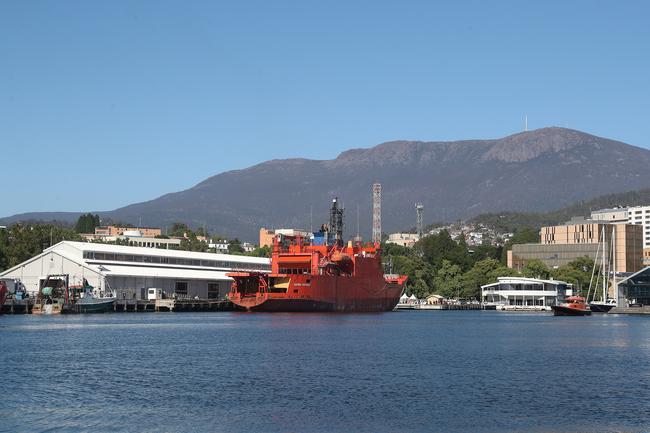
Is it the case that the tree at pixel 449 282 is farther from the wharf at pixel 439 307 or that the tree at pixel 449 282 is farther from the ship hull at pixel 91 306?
the ship hull at pixel 91 306

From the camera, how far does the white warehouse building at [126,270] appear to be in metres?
124

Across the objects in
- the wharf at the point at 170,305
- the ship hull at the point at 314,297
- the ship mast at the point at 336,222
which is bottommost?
the wharf at the point at 170,305

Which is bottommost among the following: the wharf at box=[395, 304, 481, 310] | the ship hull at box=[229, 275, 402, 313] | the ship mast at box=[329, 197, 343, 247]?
the wharf at box=[395, 304, 481, 310]

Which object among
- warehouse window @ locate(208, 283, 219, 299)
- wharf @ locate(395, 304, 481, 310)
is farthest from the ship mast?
wharf @ locate(395, 304, 481, 310)

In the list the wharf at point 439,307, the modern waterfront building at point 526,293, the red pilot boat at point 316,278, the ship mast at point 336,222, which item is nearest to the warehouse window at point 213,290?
the red pilot boat at point 316,278

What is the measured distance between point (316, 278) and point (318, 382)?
64946mm

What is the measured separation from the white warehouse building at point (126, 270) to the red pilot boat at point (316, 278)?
56.2 feet

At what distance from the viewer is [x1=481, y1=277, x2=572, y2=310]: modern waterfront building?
558 feet

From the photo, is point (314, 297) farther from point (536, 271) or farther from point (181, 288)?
point (536, 271)

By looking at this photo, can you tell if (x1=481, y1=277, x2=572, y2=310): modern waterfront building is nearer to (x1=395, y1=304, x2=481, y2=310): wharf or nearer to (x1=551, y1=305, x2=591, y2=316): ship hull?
(x1=395, y1=304, x2=481, y2=310): wharf

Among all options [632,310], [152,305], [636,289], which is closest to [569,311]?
[632,310]

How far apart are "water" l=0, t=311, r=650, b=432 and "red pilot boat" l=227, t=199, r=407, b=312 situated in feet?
103

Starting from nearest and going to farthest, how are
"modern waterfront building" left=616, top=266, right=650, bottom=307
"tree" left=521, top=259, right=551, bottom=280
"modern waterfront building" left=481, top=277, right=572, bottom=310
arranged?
"modern waterfront building" left=616, top=266, right=650, bottom=307, "modern waterfront building" left=481, top=277, right=572, bottom=310, "tree" left=521, top=259, right=551, bottom=280

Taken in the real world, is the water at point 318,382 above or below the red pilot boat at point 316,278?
below
